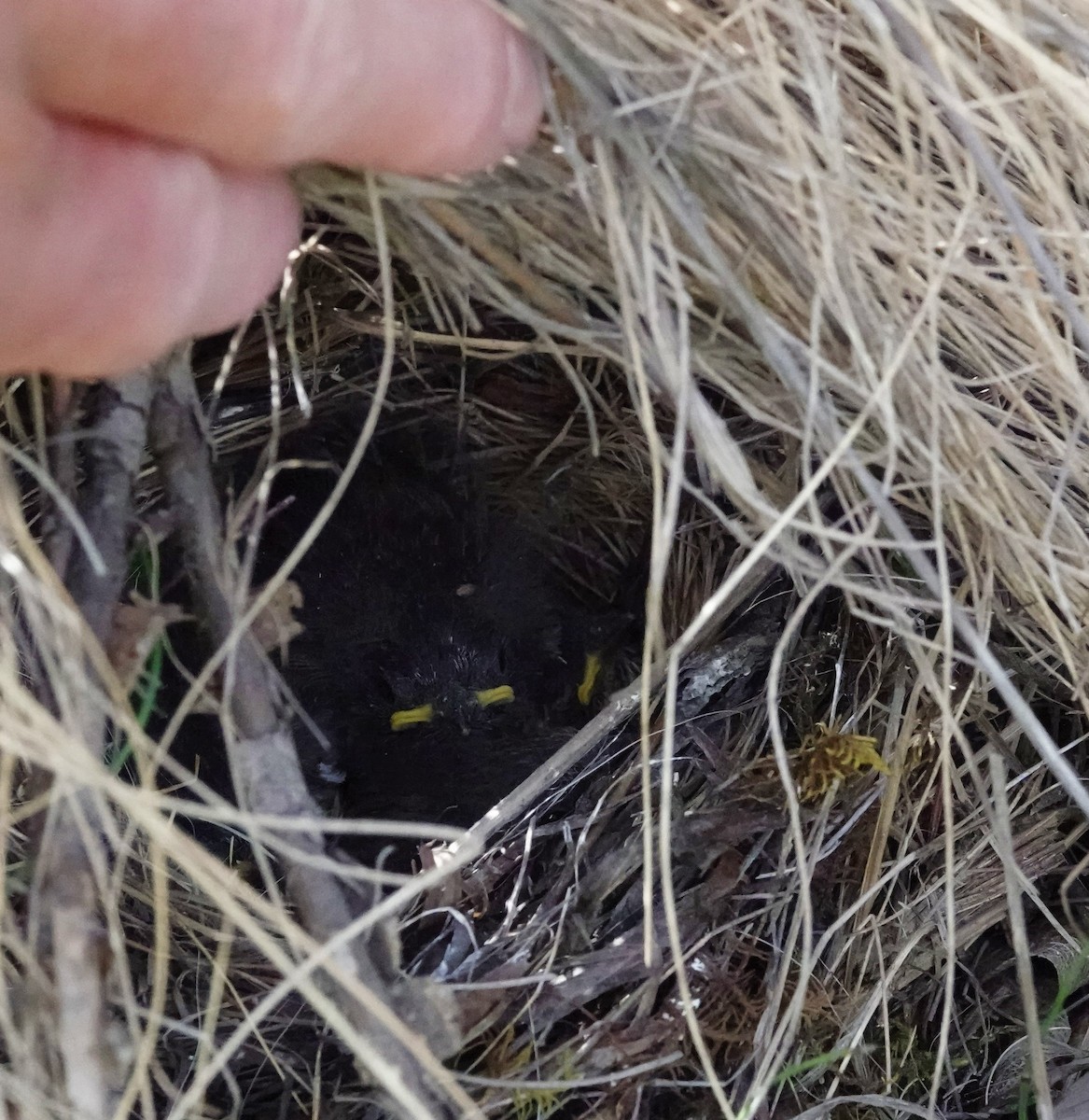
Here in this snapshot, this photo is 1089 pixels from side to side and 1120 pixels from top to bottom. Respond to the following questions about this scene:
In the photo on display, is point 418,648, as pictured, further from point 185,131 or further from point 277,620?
point 185,131

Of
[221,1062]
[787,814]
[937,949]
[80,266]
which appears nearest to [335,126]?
[80,266]

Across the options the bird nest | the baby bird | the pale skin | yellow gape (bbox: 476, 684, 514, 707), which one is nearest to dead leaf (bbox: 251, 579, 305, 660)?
the bird nest

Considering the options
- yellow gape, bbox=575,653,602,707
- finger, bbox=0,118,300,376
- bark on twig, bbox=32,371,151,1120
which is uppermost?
finger, bbox=0,118,300,376

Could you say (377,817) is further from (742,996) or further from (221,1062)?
(221,1062)

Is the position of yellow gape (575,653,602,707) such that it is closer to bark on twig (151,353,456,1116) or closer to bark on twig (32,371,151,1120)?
bark on twig (151,353,456,1116)

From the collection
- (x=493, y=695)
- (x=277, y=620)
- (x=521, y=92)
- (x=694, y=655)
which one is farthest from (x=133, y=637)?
(x=493, y=695)

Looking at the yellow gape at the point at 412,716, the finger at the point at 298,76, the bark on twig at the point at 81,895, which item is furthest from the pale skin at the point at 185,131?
the yellow gape at the point at 412,716

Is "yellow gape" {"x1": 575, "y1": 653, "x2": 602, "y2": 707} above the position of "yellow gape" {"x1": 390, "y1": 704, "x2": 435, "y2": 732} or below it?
above
